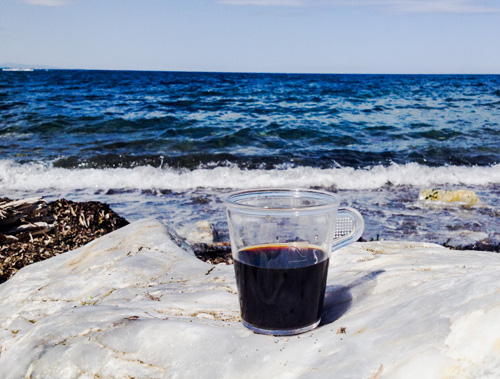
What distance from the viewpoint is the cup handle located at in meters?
1.79

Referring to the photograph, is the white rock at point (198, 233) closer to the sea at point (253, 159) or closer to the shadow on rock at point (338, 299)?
the sea at point (253, 159)

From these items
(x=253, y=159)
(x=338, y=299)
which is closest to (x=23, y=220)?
(x=338, y=299)

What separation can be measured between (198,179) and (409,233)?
4.51m

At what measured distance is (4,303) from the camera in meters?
2.68

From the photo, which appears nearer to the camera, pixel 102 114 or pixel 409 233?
pixel 409 233

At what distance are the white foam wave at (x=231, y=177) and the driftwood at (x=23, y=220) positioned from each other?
3610 mm

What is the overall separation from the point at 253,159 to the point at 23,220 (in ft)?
23.3

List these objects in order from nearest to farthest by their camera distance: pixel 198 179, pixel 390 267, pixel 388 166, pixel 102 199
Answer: pixel 390 267
pixel 102 199
pixel 198 179
pixel 388 166

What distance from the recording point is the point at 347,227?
1828mm

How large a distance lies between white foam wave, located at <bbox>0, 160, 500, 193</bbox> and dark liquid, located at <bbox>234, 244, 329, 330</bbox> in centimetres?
714

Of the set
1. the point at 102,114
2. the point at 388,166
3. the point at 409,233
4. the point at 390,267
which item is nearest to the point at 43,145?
the point at 102,114

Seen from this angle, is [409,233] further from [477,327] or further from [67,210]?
[477,327]

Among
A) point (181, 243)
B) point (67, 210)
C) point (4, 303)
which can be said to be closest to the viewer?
point (4, 303)

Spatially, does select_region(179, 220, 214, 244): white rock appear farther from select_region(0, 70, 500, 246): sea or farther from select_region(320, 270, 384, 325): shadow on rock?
select_region(320, 270, 384, 325): shadow on rock
